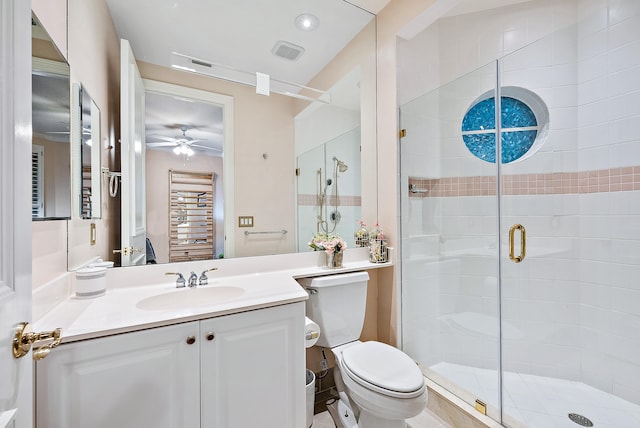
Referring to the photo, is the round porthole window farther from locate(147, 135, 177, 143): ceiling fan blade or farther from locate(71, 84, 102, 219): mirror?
locate(71, 84, 102, 219): mirror

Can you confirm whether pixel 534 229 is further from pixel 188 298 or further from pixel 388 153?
pixel 188 298

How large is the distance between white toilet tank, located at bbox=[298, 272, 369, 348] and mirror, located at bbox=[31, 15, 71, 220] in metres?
1.19

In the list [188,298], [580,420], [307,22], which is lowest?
[580,420]

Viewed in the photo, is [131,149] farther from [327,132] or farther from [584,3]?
[584,3]

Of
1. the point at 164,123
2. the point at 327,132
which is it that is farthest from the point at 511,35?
the point at 164,123

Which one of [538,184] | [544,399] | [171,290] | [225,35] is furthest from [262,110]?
[544,399]

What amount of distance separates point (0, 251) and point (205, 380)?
82 cm

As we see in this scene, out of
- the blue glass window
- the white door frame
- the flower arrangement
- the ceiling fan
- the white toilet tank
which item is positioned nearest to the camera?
the white door frame

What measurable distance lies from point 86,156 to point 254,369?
1.21 metres

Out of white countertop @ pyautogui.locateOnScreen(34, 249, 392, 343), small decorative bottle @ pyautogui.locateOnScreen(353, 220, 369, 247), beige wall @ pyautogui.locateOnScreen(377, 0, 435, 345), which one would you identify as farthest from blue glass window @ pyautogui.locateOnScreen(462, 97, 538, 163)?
white countertop @ pyautogui.locateOnScreen(34, 249, 392, 343)

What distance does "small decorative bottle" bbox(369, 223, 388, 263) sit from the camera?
1955mm

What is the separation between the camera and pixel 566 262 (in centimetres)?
187

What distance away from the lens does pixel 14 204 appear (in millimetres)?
547

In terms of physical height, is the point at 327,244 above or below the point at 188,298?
above
